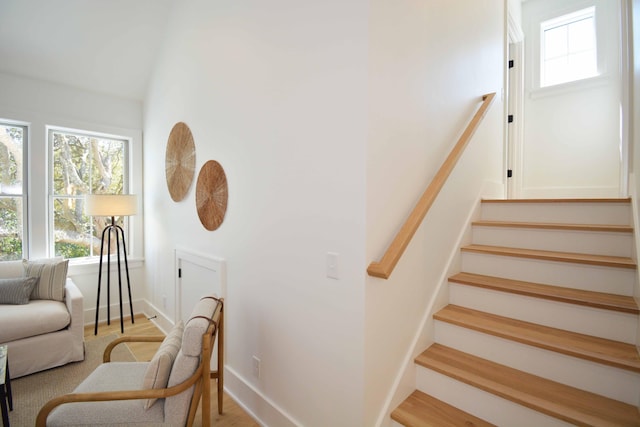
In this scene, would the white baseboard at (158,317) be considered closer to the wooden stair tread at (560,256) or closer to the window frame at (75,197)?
the window frame at (75,197)

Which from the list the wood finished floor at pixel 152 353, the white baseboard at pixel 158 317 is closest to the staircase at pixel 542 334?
the wood finished floor at pixel 152 353

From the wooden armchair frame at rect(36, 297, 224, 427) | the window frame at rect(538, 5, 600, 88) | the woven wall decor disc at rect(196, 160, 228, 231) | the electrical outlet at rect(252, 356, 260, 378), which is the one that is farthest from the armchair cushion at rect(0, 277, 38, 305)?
the window frame at rect(538, 5, 600, 88)

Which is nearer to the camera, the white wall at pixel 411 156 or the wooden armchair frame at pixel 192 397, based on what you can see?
the wooden armchair frame at pixel 192 397

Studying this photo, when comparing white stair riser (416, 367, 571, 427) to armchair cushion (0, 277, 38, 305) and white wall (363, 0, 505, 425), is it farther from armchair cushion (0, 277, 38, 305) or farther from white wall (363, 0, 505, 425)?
armchair cushion (0, 277, 38, 305)

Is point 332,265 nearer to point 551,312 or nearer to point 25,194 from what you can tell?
point 551,312

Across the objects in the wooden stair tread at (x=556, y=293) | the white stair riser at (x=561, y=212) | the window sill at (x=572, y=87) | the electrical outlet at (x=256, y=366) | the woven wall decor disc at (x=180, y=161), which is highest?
the window sill at (x=572, y=87)

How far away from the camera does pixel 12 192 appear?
10.3 feet

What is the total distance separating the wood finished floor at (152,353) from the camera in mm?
1936

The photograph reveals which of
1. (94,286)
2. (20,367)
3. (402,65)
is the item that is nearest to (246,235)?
(402,65)

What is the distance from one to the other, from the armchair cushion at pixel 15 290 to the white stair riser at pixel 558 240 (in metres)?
3.90

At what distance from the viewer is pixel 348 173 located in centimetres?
140

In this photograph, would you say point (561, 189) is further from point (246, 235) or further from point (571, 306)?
point (246, 235)

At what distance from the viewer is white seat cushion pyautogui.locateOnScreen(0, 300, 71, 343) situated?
232 centimetres

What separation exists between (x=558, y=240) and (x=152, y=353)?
3469 millimetres
